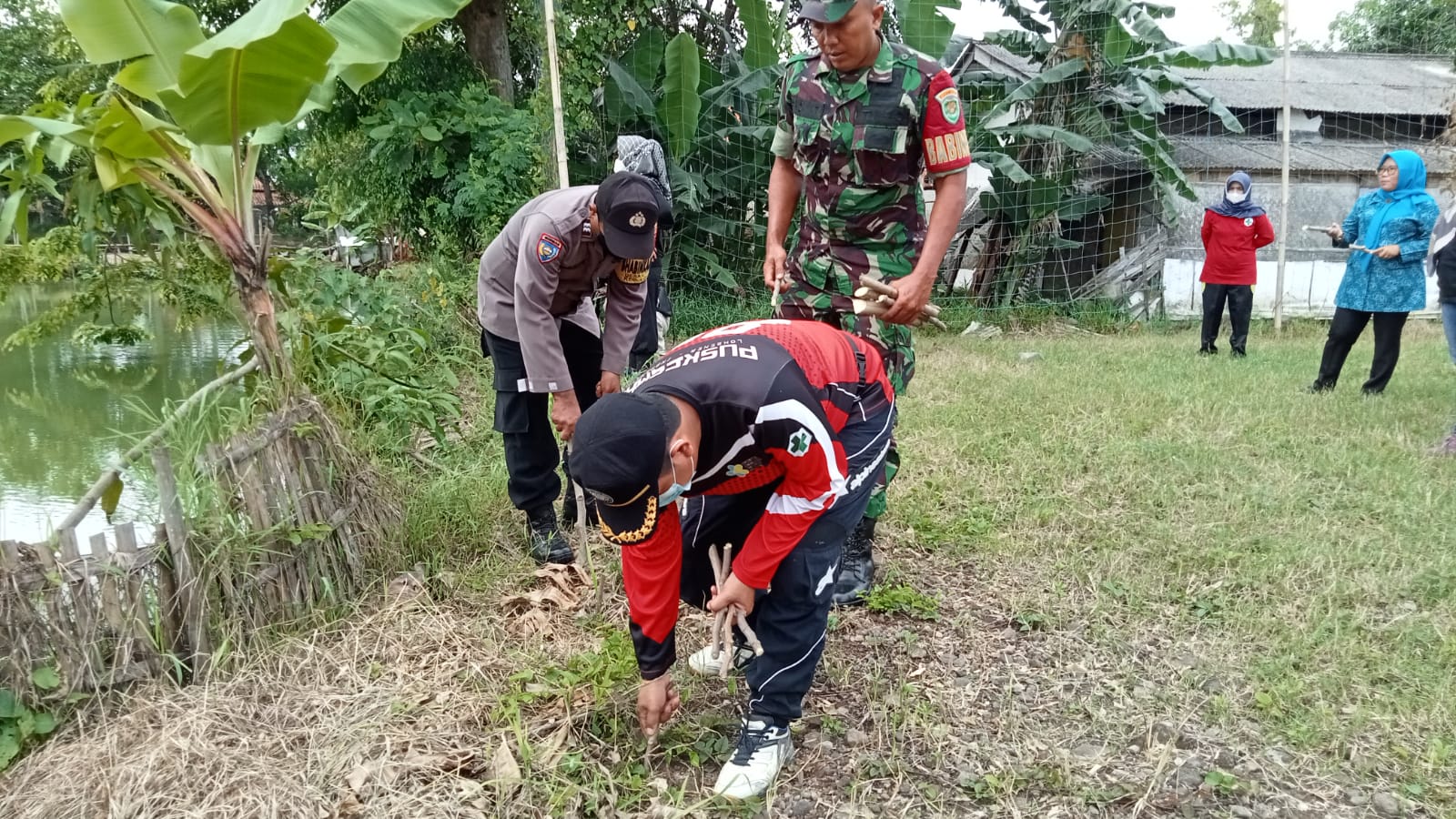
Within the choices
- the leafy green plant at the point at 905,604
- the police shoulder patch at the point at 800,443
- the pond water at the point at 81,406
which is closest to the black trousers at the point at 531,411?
the pond water at the point at 81,406

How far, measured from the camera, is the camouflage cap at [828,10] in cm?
238

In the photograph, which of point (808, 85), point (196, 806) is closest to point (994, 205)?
point (808, 85)

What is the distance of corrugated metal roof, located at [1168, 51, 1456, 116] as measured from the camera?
39.8 feet

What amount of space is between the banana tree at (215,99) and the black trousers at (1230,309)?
20.8 ft

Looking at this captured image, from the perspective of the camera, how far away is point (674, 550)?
5.92 ft

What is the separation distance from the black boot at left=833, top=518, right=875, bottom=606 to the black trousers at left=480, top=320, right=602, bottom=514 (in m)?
1.05

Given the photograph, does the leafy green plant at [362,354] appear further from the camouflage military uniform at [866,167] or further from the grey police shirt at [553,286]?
the camouflage military uniform at [866,167]

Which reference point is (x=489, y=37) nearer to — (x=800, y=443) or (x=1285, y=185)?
(x=800, y=443)

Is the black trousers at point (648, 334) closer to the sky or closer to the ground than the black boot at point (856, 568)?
closer to the sky

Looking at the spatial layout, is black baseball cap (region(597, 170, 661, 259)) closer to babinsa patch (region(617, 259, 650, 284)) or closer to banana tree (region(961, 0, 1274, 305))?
babinsa patch (region(617, 259, 650, 284))

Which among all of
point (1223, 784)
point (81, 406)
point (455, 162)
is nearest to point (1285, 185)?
point (455, 162)

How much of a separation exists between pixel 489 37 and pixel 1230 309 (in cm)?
653

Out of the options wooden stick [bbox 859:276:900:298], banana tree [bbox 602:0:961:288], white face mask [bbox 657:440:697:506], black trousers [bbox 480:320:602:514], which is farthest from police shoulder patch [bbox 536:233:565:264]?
banana tree [bbox 602:0:961:288]

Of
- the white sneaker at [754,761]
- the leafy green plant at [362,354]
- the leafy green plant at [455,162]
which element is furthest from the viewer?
the leafy green plant at [455,162]
